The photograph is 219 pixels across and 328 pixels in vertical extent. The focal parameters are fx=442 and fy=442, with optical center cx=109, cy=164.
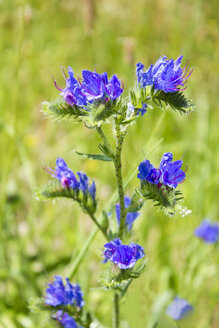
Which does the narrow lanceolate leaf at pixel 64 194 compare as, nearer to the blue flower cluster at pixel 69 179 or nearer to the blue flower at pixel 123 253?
the blue flower cluster at pixel 69 179

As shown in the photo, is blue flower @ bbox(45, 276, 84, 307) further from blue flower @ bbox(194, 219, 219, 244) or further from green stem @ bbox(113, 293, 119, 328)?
blue flower @ bbox(194, 219, 219, 244)

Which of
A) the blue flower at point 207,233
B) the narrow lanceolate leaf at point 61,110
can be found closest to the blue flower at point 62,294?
the narrow lanceolate leaf at point 61,110

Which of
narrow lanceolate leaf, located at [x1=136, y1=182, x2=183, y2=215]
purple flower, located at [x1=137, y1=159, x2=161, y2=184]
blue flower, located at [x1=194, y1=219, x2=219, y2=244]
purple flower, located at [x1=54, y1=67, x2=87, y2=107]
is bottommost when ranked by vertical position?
narrow lanceolate leaf, located at [x1=136, y1=182, x2=183, y2=215]

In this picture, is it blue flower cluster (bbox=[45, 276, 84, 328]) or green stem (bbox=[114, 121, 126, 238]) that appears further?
blue flower cluster (bbox=[45, 276, 84, 328])

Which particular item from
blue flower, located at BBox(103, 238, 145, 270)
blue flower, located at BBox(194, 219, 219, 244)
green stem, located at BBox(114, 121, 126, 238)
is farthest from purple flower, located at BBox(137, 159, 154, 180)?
blue flower, located at BBox(194, 219, 219, 244)

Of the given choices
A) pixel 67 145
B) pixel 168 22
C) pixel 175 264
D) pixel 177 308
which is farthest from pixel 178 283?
pixel 168 22
